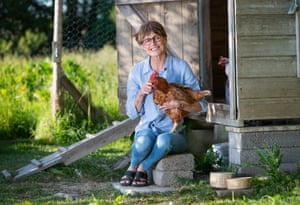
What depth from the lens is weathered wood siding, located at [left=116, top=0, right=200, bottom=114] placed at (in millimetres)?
8023

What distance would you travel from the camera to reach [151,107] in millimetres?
7152

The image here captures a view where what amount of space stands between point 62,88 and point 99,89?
259 cm

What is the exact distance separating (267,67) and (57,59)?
12.6ft

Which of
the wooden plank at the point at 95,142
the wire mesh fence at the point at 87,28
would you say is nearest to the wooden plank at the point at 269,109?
the wooden plank at the point at 95,142

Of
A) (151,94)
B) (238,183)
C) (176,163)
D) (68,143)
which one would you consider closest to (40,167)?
(151,94)

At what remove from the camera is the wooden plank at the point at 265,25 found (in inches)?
273

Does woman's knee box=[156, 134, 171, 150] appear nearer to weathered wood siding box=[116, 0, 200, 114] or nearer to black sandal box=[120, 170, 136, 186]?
black sandal box=[120, 170, 136, 186]

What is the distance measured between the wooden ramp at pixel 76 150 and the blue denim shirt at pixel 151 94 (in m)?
0.94

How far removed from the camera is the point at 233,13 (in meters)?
6.92

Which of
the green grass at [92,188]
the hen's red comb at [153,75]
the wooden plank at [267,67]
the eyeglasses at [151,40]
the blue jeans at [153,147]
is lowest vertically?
the green grass at [92,188]

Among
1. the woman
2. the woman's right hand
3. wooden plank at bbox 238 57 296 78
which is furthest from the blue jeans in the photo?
wooden plank at bbox 238 57 296 78

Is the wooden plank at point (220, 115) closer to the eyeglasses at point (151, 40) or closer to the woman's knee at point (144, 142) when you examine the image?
the woman's knee at point (144, 142)

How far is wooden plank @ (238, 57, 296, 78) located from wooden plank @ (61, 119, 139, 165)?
171 cm

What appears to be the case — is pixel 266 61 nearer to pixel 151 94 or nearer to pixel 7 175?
pixel 151 94
